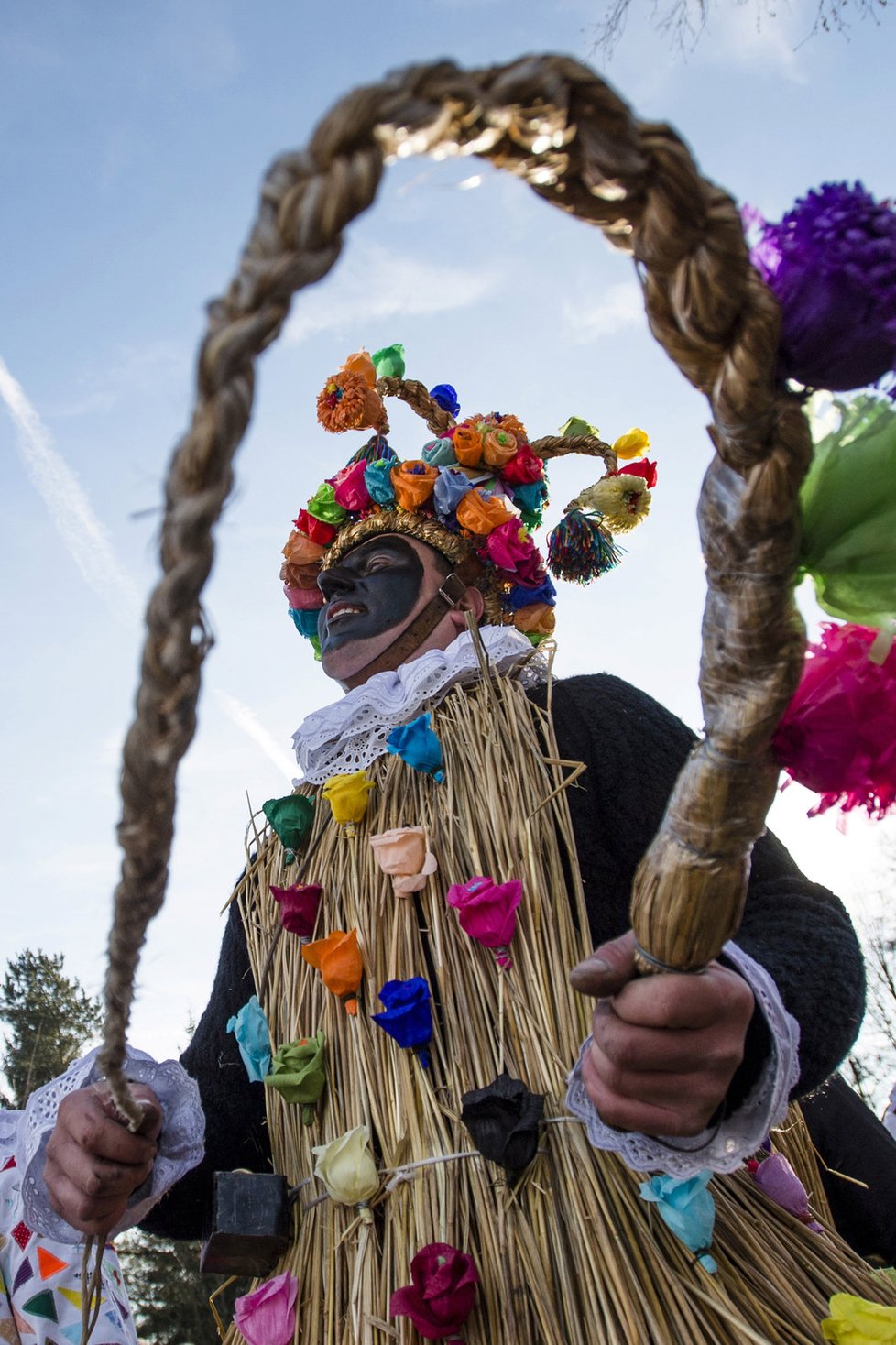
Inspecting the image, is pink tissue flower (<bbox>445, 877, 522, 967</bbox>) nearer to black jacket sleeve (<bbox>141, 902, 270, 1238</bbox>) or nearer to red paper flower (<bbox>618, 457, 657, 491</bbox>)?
black jacket sleeve (<bbox>141, 902, 270, 1238</bbox>)

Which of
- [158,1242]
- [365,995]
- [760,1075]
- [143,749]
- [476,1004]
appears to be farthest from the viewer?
[158,1242]

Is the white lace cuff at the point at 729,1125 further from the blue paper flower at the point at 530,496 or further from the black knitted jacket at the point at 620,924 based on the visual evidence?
the blue paper flower at the point at 530,496

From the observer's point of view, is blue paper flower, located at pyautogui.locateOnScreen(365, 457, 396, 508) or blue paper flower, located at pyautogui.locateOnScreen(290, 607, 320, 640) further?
blue paper flower, located at pyautogui.locateOnScreen(290, 607, 320, 640)

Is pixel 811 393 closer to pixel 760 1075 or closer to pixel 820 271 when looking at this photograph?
pixel 820 271

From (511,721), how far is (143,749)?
1033 millimetres

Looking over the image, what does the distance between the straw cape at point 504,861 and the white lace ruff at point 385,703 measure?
0.04 m

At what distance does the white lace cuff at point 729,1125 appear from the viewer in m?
1.04

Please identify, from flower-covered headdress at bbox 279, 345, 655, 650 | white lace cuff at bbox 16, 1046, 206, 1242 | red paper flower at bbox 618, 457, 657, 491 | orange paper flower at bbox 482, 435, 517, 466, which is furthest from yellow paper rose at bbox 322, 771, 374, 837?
red paper flower at bbox 618, 457, 657, 491

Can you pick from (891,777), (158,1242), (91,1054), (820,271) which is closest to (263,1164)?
(91,1054)

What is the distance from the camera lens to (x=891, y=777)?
0.87 meters

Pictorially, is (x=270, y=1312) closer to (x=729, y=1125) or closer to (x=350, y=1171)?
(x=350, y=1171)

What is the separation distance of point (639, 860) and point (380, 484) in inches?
50.9

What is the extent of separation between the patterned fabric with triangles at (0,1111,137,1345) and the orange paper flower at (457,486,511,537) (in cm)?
146

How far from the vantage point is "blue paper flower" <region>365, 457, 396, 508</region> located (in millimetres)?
2482
